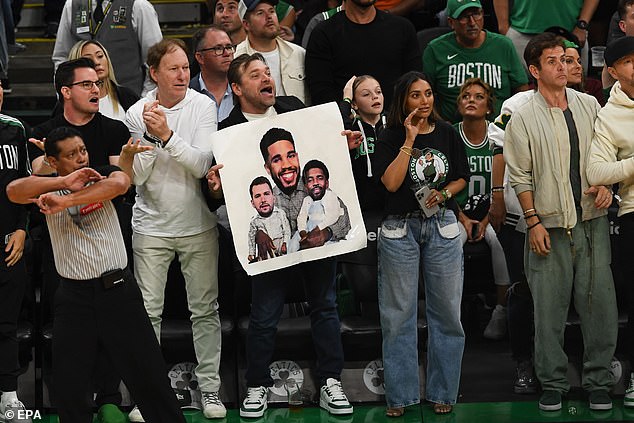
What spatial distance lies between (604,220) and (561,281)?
418 millimetres

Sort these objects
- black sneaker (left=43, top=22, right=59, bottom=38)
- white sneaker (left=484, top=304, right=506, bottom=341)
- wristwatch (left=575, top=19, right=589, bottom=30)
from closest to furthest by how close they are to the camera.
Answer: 1. white sneaker (left=484, top=304, right=506, bottom=341)
2. wristwatch (left=575, top=19, right=589, bottom=30)
3. black sneaker (left=43, top=22, right=59, bottom=38)

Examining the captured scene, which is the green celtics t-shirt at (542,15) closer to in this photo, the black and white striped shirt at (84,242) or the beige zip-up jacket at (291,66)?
the beige zip-up jacket at (291,66)

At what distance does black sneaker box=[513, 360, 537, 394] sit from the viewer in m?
6.95

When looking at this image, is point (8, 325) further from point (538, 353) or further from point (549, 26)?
point (549, 26)

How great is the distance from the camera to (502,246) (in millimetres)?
7266

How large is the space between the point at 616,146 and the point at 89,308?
2955 mm

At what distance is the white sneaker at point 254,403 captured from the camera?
6.62 meters

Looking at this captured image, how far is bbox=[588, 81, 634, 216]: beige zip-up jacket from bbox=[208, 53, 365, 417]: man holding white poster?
131 cm

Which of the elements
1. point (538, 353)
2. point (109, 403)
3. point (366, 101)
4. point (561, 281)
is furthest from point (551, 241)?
point (109, 403)

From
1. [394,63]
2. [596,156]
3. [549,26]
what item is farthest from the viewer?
[549,26]

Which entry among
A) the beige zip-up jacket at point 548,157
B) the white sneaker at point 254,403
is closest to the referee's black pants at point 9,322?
the white sneaker at point 254,403

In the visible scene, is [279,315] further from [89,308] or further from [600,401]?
[600,401]

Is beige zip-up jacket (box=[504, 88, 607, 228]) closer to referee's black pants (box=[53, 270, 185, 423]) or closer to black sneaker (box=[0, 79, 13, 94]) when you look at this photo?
referee's black pants (box=[53, 270, 185, 423])

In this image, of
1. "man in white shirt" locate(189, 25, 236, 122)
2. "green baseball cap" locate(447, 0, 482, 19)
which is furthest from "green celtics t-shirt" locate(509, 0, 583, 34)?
"man in white shirt" locate(189, 25, 236, 122)
